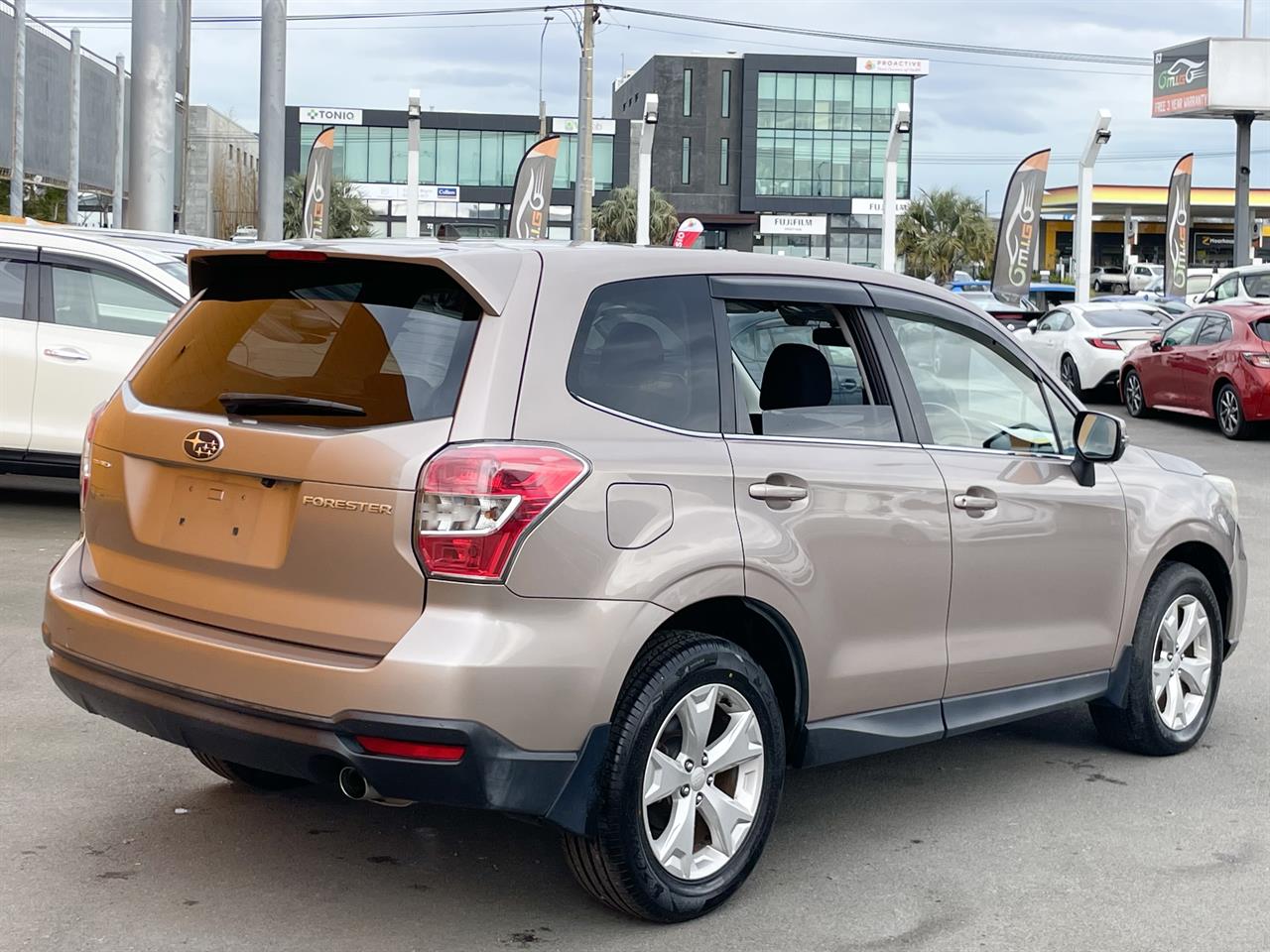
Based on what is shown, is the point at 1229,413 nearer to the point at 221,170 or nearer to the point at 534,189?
the point at 534,189

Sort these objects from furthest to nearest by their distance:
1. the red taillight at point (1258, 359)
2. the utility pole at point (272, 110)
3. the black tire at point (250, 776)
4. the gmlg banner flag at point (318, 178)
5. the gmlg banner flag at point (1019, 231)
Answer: the gmlg banner flag at point (318, 178) → the gmlg banner flag at point (1019, 231) → the utility pole at point (272, 110) → the red taillight at point (1258, 359) → the black tire at point (250, 776)

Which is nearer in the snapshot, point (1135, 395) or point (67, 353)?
point (67, 353)

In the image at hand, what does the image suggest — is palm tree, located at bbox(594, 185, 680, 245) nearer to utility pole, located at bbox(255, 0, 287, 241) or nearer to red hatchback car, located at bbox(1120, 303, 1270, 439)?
utility pole, located at bbox(255, 0, 287, 241)

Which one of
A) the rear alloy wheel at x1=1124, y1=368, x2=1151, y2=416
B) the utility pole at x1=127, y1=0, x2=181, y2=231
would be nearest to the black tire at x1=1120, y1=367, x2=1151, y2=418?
the rear alloy wheel at x1=1124, y1=368, x2=1151, y2=416

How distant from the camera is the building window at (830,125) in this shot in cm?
9644

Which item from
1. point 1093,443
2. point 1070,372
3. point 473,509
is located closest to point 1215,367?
point 1070,372

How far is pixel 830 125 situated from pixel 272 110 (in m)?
77.6

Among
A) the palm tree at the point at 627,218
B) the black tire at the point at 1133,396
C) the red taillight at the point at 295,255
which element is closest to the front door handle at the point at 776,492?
the red taillight at the point at 295,255

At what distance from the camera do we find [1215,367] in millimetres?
19609

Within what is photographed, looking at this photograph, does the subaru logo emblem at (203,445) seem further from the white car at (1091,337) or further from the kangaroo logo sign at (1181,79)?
the kangaroo logo sign at (1181,79)

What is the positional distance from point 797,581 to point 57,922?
211 cm

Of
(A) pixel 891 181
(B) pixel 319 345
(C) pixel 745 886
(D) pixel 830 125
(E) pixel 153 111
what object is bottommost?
(C) pixel 745 886

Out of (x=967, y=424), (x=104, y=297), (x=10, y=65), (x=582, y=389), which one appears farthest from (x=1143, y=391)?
(x=10, y=65)

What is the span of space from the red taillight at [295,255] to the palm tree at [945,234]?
7924 cm
